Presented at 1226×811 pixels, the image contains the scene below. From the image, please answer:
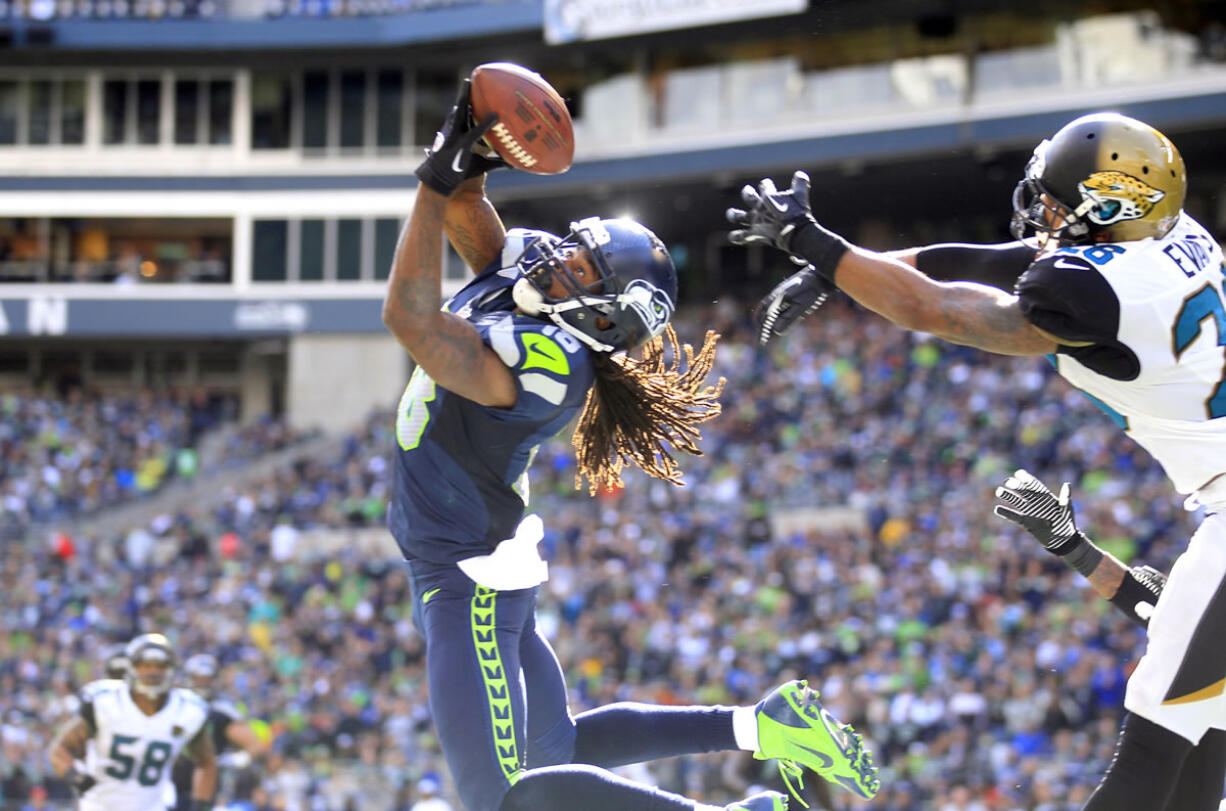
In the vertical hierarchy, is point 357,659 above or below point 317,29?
below

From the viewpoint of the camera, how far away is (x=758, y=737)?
4070 mm

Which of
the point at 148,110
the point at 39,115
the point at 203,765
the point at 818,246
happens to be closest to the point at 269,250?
the point at 148,110

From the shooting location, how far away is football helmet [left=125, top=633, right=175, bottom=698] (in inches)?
266

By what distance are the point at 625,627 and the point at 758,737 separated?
8.29 metres

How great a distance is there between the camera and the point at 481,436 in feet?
12.6

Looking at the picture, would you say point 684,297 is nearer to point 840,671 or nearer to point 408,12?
point 408,12

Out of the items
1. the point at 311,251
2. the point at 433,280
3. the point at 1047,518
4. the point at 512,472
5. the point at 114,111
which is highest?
the point at 433,280

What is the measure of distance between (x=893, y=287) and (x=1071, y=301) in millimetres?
440

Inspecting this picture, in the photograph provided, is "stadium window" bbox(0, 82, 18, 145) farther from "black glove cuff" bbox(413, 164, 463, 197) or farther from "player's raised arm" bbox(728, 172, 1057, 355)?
"player's raised arm" bbox(728, 172, 1057, 355)

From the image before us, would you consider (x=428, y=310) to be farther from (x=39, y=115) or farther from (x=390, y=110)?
(x=39, y=115)

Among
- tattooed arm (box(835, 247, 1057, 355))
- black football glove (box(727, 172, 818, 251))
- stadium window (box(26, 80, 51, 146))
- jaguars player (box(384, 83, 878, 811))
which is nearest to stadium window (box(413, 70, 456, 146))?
stadium window (box(26, 80, 51, 146))

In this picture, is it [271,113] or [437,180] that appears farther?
[271,113]

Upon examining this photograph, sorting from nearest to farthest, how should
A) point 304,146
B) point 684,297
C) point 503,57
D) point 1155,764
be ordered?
point 1155,764
point 684,297
point 503,57
point 304,146

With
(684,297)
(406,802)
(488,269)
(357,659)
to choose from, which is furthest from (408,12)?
(488,269)
